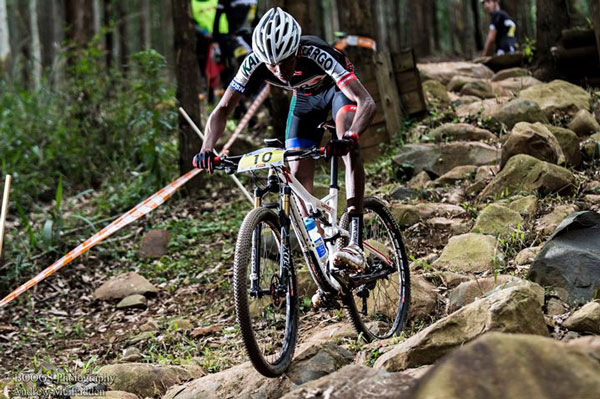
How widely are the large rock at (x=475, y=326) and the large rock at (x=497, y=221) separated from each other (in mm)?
2457

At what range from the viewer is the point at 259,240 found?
4039 millimetres

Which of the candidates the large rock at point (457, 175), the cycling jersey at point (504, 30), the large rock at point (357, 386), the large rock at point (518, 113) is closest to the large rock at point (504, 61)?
the cycling jersey at point (504, 30)

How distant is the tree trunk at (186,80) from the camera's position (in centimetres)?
934

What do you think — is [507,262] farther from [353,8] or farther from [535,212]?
[353,8]

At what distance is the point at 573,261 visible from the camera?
192 inches

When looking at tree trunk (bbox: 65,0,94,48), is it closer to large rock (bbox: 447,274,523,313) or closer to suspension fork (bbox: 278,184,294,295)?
large rock (bbox: 447,274,523,313)

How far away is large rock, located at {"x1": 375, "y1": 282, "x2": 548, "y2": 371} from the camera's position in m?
3.80

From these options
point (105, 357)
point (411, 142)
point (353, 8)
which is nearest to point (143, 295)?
point (105, 357)

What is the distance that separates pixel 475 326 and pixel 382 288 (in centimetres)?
169

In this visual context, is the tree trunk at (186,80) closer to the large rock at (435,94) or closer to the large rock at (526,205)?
the large rock at (435,94)

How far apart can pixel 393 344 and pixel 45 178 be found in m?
7.24

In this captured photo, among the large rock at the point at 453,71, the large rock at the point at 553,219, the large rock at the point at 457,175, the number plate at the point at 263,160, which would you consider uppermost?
the large rock at the point at 453,71

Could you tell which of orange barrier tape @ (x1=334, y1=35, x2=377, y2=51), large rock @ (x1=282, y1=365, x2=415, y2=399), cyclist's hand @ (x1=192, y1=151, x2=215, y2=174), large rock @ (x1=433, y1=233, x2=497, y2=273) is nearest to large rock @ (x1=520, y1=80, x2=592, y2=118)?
orange barrier tape @ (x1=334, y1=35, x2=377, y2=51)

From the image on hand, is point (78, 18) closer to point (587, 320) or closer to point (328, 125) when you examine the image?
point (328, 125)
